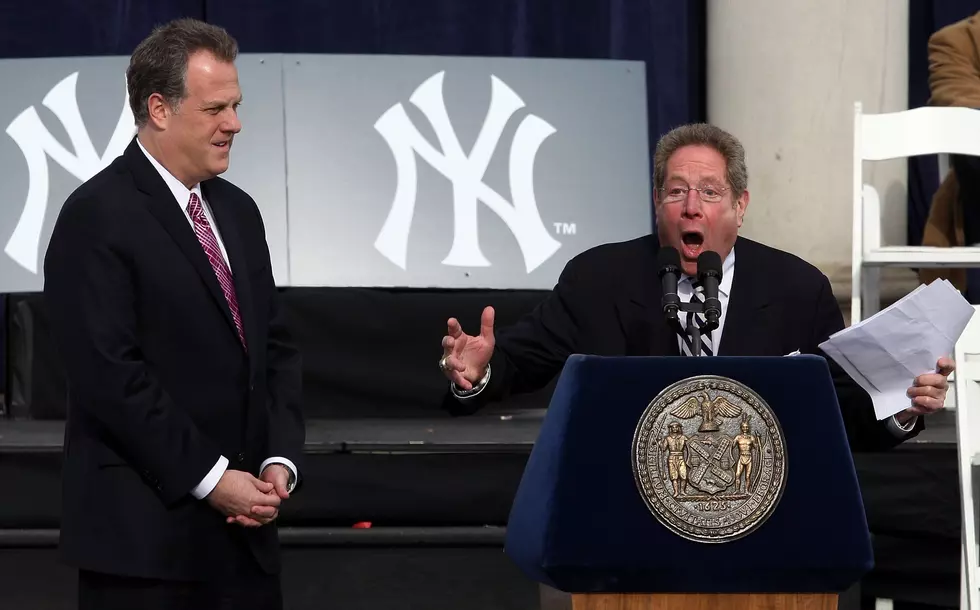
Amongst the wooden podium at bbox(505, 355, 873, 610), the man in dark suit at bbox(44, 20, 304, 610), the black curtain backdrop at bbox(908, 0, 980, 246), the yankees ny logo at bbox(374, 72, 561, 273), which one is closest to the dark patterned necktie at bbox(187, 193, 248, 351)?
the man in dark suit at bbox(44, 20, 304, 610)

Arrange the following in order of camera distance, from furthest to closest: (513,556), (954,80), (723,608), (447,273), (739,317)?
(954,80)
(447,273)
(739,317)
(513,556)
(723,608)

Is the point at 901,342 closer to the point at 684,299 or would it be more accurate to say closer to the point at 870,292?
the point at 684,299

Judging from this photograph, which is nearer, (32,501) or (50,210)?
(32,501)

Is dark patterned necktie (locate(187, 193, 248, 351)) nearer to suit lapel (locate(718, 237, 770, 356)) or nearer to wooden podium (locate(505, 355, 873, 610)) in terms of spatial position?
wooden podium (locate(505, 355, 873, 610))

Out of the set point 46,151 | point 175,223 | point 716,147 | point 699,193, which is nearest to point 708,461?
point 699,193

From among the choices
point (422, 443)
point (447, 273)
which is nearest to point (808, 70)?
point (447, 273)

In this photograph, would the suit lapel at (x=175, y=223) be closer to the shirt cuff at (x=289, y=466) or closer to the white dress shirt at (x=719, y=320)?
the shirt cuff at (x=289, y=466)

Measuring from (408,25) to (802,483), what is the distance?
4081mm

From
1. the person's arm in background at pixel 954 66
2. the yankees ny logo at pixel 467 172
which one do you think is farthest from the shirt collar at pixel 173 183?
the person's arm in background at pixel 954 66

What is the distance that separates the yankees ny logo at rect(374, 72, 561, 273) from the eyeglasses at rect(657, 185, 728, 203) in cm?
191

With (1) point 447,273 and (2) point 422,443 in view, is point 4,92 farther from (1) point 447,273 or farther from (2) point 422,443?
(2) point 422,443

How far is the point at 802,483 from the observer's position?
188cm

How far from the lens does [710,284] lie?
6.57 feet

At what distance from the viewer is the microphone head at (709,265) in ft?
6.64
